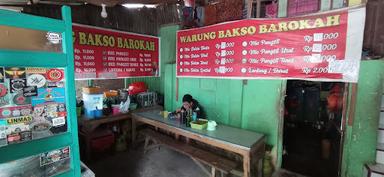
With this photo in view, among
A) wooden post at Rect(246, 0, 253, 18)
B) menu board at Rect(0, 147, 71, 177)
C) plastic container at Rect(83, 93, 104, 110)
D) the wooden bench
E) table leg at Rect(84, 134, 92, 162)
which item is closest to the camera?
menu board at Rect(0, 147, 71, 177)

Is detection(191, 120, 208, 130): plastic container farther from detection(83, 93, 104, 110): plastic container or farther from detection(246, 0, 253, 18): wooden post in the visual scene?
detection(83, 93, 104, 110): plastic container

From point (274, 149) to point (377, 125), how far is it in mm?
1328

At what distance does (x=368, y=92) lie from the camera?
2402mm

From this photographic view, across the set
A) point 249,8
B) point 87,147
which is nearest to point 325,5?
point 249,8

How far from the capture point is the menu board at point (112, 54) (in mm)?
3447

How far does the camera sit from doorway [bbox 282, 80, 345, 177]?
3516 millimetres

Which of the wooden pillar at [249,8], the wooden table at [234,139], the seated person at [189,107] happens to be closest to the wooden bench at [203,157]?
the wooden table at [234,139]

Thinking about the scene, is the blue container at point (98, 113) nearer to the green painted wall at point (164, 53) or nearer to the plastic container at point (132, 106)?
the plastic container at point (132, 106)

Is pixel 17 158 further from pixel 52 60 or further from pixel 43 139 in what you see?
pixel 52 60

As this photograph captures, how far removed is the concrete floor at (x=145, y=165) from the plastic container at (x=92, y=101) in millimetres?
1008

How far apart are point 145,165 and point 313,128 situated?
454 cm

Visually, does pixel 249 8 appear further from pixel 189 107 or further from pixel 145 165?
pixel 145 165

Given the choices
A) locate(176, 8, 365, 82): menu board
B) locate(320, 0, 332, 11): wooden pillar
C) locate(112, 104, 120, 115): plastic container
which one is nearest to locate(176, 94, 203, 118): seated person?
locate(176, 8, 365, 82): menu board

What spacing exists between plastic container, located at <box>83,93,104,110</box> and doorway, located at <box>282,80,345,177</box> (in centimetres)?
374
